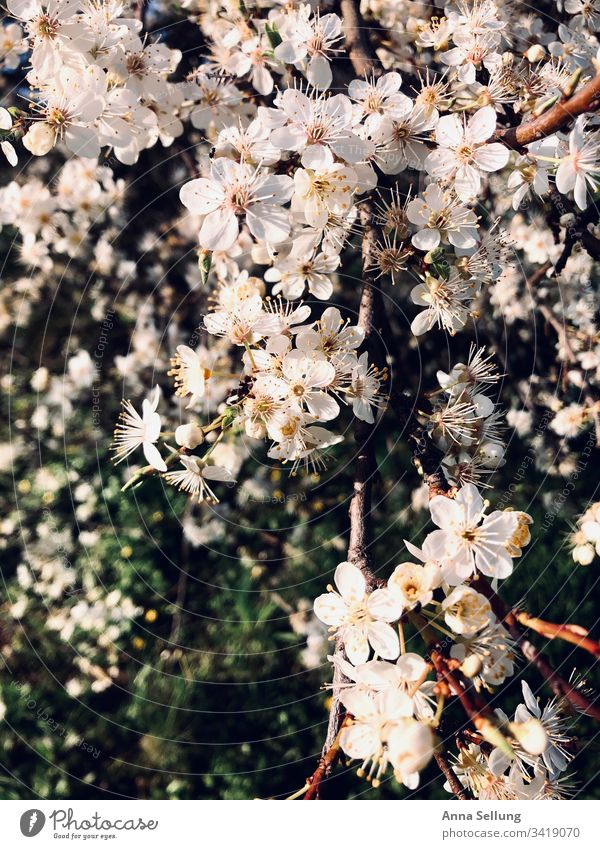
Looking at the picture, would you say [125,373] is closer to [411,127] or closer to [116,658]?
[116,658]

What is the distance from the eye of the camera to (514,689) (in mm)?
2266

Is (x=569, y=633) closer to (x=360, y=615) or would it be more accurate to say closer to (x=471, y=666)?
(x=471, y=666)

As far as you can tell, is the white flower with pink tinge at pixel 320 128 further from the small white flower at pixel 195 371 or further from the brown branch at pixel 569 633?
the brown branch at pixel 569 633

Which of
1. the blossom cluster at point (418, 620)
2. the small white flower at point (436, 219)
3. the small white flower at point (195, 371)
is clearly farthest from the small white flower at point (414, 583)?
the small white flower at point (436, 219)

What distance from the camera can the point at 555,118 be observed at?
0.99m

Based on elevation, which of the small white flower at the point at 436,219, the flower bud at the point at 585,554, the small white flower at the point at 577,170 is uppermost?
the small white flower at the point at 577,170

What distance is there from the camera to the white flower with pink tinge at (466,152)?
1.17m

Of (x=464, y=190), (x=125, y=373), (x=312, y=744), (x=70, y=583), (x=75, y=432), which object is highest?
(x=464, y=190)

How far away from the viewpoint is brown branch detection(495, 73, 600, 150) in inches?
35.6

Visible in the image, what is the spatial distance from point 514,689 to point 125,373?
6.00 feet
